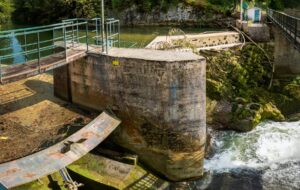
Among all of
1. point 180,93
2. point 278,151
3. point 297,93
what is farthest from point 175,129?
point 297,93

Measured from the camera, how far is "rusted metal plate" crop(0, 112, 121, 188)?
1062 cm

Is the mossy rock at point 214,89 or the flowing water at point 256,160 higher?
the mossy rock at point 214,89

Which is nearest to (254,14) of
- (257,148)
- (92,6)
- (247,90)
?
(247,90)

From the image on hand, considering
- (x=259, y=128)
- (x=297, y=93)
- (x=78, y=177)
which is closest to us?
(x=78, y=177)

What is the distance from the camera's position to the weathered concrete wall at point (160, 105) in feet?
44.6

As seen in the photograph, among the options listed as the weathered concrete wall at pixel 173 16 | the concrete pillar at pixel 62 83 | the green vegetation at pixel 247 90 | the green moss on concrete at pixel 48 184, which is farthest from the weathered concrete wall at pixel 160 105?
the weathered concrete wall at pixel 173 16

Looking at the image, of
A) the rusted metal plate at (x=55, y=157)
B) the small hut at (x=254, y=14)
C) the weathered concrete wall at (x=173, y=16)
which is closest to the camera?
the rusted metal plate at (x=55, y=157)

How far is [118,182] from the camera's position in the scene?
12734 mm

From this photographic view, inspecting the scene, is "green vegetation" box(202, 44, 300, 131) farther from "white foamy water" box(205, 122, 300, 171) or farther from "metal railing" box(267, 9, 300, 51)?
"metal railing" box(267, 9, 300, 51)

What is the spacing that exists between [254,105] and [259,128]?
1.16 metres

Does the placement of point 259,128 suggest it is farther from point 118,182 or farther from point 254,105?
point 118,182

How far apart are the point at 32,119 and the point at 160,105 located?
4.63 metres

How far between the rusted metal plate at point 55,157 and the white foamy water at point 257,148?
4.17 meters

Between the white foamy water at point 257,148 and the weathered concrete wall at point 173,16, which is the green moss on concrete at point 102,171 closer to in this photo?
the white foamy water at point 257,148
